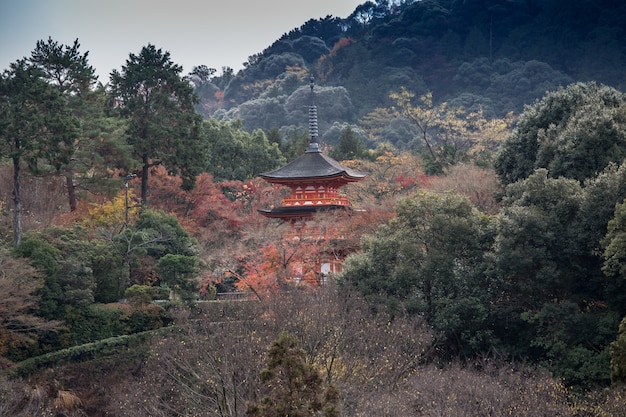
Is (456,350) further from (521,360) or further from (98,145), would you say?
(98,145)

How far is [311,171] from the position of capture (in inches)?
1310

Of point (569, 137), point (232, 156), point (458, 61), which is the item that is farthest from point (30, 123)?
point (458, 61)

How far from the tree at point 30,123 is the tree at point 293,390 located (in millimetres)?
17994

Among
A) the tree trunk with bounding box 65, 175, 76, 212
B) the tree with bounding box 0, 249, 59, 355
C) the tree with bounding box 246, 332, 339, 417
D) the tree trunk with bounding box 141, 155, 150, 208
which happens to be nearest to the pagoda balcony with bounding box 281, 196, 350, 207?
the tree trunk with bounding box 141, 155, 150, 208

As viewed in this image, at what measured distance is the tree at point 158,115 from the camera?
35.9 m

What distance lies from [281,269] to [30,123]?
975 cm

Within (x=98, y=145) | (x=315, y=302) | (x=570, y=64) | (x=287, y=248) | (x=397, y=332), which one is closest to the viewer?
(x=397, y=332)

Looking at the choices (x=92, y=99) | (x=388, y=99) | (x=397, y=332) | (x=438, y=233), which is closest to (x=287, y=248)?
(x=438, y=233)

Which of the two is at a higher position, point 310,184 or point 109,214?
point 310,184

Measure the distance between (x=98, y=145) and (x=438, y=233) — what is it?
16.3 metres

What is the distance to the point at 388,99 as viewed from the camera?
2734 inches

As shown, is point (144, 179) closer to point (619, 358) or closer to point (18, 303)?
point (18, 303)

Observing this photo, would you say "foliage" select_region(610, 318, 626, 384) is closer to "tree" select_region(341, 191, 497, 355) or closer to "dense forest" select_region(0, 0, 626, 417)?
"dense forest" select_region(0, 0, 626, 417)

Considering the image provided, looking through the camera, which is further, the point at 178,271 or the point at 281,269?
the point at 178,271
